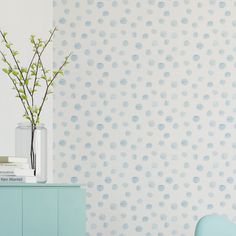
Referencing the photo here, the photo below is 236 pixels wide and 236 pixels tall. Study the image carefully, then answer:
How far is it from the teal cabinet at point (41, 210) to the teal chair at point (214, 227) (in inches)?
24.6

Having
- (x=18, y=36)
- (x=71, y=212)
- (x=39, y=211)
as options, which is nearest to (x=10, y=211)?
(x=39, y=211)

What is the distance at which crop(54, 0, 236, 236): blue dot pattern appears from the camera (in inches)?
137

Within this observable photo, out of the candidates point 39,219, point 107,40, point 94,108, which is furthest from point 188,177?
point 39,219

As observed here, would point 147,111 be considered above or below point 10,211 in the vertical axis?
above

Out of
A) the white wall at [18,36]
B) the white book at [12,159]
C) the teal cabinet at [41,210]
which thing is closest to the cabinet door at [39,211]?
the teal cabinet at [41,210]

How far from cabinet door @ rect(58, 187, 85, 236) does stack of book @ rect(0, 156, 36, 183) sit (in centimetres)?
18

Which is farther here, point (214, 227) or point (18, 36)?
point (18, 36)

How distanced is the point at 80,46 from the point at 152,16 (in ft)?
1.47

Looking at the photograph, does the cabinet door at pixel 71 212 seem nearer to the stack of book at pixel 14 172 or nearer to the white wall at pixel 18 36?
the stack of book at pixel 14 172

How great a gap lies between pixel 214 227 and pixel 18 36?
1.39m

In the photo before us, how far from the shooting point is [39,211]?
8.04ft

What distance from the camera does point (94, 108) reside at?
3.53 meters

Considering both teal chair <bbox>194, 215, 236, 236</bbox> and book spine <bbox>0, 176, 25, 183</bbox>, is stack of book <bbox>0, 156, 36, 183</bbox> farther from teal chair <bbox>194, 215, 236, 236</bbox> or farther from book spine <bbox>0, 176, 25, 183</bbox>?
teal chair <bbox>194, 215, 236, 236</bbox>

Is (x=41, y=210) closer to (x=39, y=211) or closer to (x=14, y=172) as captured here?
(x=39, y=211)
